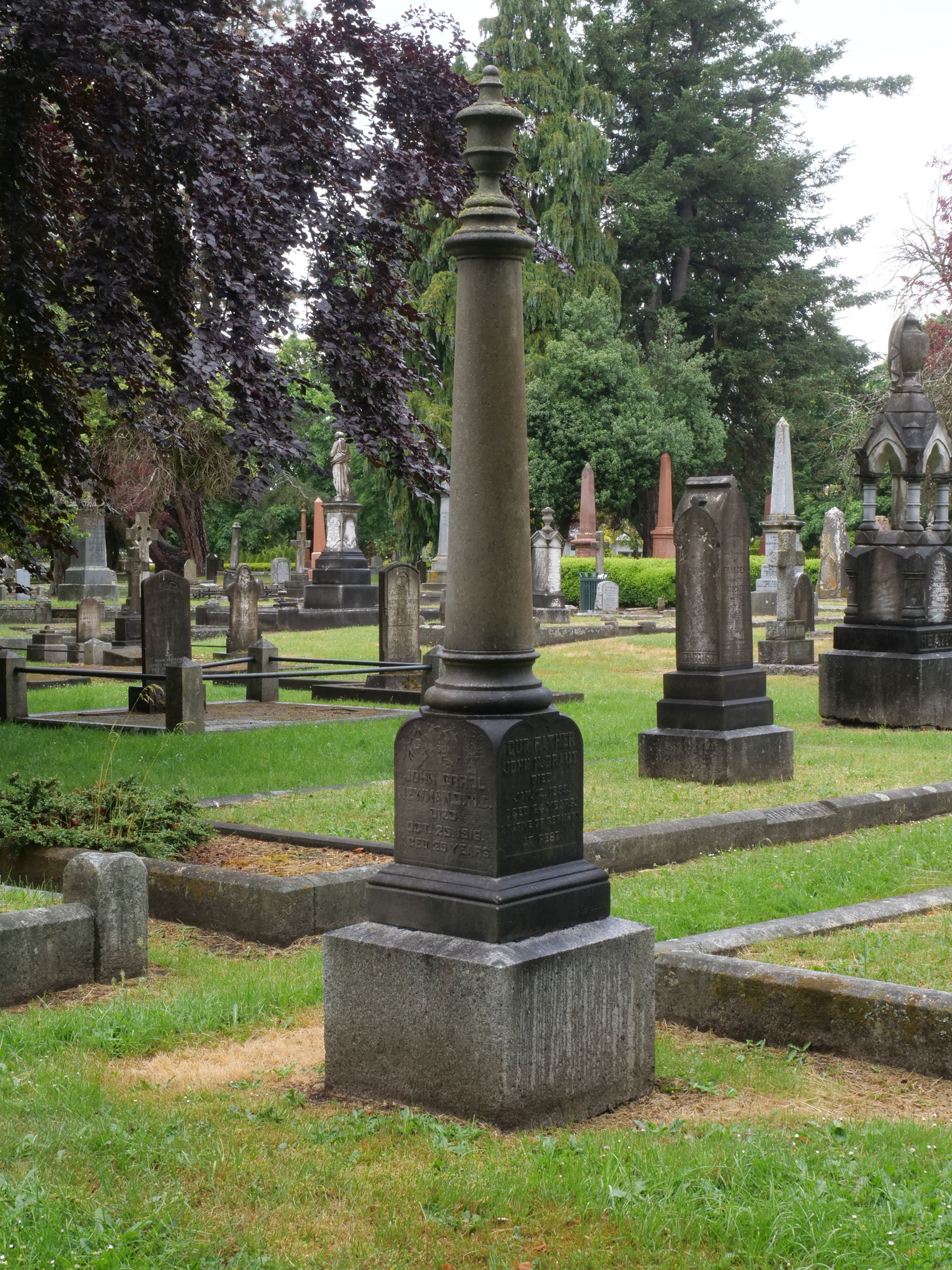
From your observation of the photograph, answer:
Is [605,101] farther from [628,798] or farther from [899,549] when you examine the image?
[628,798]

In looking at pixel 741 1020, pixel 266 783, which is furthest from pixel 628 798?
pixel 741 1020

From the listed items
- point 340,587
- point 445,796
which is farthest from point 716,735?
point 340,587

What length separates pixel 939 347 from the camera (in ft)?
105

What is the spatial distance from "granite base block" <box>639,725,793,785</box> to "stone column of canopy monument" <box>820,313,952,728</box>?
3.31 meters

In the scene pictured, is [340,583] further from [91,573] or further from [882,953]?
[882,953]

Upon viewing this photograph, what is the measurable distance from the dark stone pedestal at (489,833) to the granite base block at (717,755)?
6.13 metres

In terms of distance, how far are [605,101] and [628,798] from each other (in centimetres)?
3692

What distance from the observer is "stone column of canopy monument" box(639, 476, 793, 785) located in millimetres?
10758

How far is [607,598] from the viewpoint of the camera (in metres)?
34.2

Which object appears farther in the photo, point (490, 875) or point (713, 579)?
point (713, 579)

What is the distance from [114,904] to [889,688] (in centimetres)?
984

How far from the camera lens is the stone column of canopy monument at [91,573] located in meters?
40.3

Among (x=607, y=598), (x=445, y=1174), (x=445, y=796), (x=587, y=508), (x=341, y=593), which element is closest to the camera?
(x=445, y=1174)

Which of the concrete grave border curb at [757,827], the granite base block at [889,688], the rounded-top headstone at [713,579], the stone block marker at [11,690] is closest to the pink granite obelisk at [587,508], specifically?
the granite base block at [889,688]
